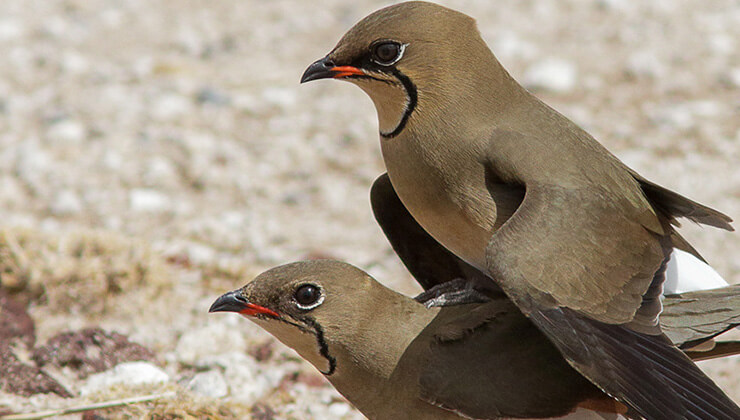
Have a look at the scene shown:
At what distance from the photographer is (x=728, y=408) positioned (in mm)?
2945

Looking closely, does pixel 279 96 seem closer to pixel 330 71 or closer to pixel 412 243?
pixel 412 243

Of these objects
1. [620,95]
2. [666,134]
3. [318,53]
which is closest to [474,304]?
[666,134]

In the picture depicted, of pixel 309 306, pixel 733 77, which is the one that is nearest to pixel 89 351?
pixel 309 306

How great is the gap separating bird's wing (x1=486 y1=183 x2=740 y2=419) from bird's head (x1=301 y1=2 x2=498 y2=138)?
52 cm

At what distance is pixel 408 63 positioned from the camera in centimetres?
354

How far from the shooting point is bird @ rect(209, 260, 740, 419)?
3303 millimetres

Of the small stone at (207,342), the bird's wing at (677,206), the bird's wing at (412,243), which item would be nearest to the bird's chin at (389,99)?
the bird's wing at (412,243)

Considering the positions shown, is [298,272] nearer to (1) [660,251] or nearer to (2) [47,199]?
(1) [660,251]

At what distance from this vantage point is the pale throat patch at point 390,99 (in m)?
3.57

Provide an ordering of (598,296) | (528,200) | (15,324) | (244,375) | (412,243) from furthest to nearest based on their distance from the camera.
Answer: (15,324), (244,375), (412,243), (528,200), (598,296)

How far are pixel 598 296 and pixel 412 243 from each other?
1.13 m

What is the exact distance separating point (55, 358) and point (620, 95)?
487 centimetres

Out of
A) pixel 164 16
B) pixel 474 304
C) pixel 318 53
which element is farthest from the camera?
pixel 164 16

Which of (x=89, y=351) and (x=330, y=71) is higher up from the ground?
(x=330, y=71)
